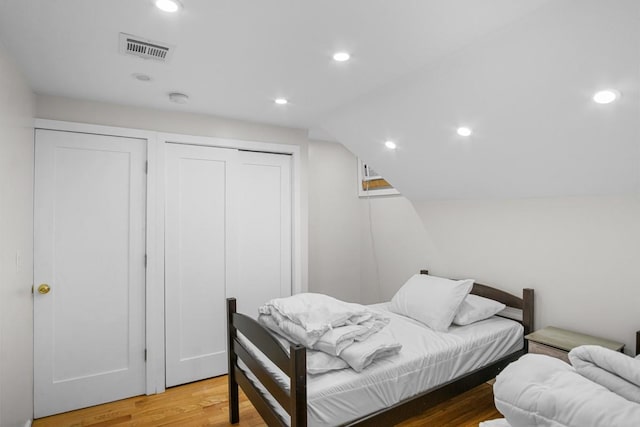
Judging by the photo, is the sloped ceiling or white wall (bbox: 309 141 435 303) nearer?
the sloped ceiling

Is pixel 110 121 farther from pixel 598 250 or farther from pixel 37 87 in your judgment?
pixel 598 250

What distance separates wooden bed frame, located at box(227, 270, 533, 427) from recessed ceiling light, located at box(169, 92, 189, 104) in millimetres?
1565

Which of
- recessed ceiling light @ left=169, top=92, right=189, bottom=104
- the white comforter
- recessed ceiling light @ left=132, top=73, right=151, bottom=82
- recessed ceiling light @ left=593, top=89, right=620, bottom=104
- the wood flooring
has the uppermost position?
recessed ceiling light @ left=132, top=73, right=151, bottom=82

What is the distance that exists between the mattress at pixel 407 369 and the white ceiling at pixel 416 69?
3.68 ft

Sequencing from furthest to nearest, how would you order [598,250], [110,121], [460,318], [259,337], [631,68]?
[110,121]
[460,318]
[598,250]
[259,337]
[631,68]

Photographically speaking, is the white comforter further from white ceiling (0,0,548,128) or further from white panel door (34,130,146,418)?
white panel door (34,130,146,418)

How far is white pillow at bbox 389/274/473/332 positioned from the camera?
2.68 m

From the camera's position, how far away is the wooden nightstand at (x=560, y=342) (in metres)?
2.25

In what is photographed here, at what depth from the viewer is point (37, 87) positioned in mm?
2584

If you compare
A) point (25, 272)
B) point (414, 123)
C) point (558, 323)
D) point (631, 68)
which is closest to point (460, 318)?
point (558, 323)

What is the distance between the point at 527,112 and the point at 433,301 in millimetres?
1460

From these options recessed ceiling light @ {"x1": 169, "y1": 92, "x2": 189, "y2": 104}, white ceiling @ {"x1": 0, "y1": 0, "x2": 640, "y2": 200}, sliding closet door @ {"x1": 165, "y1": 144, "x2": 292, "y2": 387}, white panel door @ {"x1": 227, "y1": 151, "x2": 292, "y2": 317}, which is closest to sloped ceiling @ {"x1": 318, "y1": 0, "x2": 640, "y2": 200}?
white ceiling @ {"x1": 0, "y1": 0, "x2": 640, "y2": 200}

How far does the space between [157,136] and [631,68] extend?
3.14 meters

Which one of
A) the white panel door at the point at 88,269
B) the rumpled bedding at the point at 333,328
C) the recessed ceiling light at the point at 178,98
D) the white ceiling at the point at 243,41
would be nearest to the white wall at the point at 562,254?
the rumpled bedding at the point at 333,328
